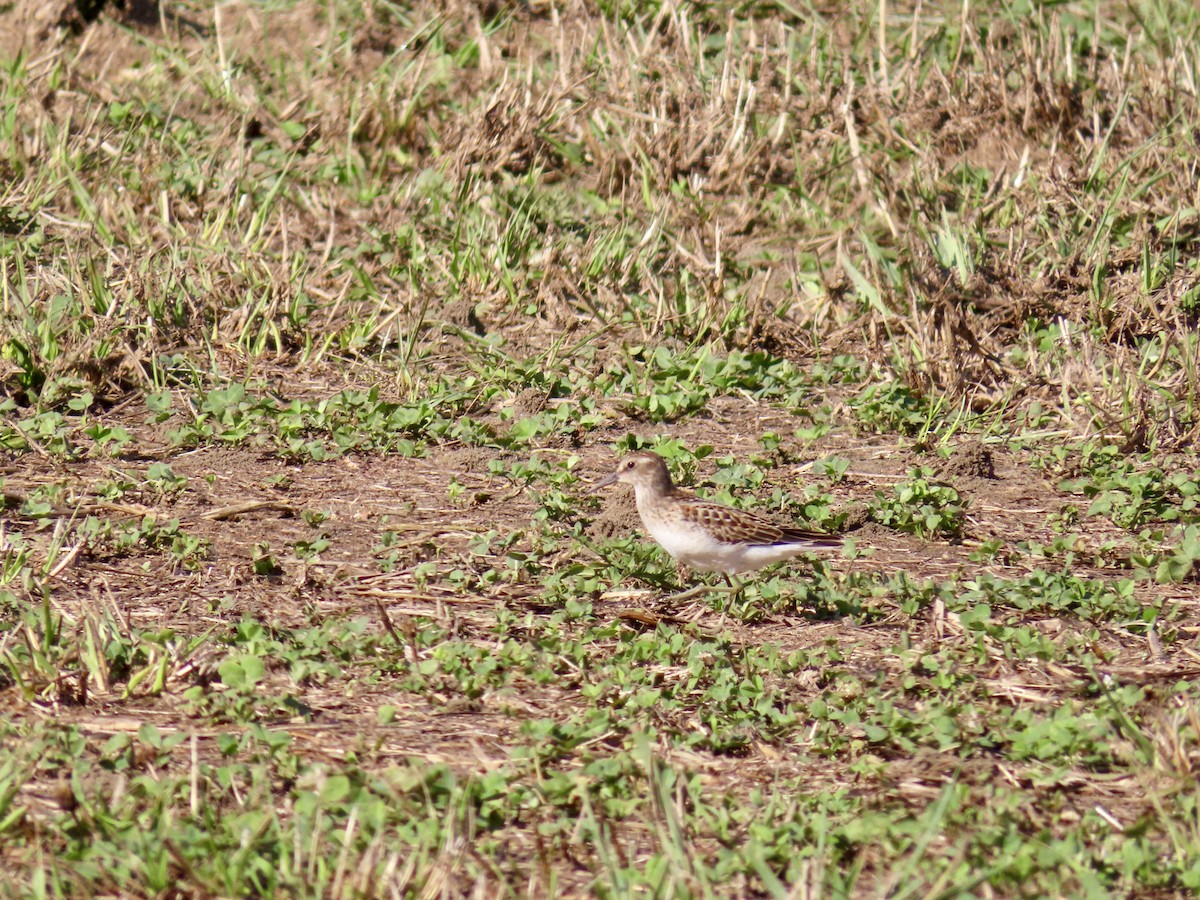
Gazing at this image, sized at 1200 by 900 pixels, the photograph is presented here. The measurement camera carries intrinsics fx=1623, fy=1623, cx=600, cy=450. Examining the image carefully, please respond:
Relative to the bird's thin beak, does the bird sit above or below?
above

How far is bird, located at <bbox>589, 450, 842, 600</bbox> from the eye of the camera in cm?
625

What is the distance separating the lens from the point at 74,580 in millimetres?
6008

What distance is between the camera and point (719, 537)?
6242 mm

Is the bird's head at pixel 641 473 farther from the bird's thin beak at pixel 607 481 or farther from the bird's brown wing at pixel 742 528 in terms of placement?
the bird's brown wing at pixel 742 528

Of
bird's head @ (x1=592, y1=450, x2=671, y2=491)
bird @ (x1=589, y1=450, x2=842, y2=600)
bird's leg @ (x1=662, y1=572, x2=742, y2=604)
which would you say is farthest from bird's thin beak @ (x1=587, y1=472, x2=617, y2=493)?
bird's leg @ (x1=662, y1=572, x2=742, y2=604)

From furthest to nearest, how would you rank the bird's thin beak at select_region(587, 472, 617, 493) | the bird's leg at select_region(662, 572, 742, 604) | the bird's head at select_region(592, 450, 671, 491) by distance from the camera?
the bird's thin beak at select_region(587, 472, 617, 493), the bird's head at select_region(592, 450, 671, 491), the bird's leg at select_region(662, 572, 742, 604)

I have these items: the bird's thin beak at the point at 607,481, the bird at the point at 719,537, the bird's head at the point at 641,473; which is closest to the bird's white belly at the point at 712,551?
the bird at the point at 719,537

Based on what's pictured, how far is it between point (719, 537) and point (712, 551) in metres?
0.06

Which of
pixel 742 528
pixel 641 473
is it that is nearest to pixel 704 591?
pixel 742 528

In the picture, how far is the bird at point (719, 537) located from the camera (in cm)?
625

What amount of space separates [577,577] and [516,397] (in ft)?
5.89

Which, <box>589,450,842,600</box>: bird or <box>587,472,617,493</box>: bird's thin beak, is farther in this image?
<box>587,472,617,493</box>: bird's thin beak

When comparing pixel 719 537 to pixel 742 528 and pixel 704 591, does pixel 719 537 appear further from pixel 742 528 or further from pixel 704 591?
pixel 704 591

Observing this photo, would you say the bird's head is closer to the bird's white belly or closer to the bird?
the bird
